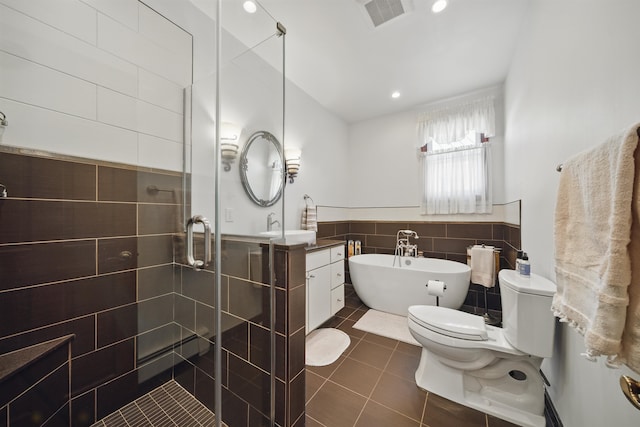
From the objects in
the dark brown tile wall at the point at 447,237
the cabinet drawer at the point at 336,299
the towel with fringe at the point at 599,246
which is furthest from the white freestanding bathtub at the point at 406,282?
the towel with fringe at the point at 599,246

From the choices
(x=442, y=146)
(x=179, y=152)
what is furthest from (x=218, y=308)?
(x=442, y=146)

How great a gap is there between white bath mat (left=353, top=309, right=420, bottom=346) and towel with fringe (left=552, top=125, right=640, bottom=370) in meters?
1.59

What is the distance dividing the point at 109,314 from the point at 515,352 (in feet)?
7.59

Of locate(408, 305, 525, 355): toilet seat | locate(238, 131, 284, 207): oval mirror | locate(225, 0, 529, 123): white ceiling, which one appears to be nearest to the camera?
locate(408, 305, 525, 355): toilet seat

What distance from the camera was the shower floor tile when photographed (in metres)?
1.22

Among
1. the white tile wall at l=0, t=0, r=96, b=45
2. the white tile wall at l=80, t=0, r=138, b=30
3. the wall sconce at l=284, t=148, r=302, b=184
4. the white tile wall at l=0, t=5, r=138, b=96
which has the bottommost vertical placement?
the wall sconce at l=284, t=148, r=302, b=184

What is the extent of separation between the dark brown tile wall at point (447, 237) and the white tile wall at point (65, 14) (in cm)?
238

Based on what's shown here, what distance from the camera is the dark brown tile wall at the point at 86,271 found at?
3.20ft

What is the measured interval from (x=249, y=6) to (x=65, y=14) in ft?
3.23

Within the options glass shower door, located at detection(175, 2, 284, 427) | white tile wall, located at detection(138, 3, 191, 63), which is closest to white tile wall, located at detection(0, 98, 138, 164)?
glass shower door, located at detection(175, 2, 284, 427)

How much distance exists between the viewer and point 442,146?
112 inches

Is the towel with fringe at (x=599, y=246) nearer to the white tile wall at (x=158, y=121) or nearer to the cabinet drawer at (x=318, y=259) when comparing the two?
the cabinet drawer at (x=318, y=259)

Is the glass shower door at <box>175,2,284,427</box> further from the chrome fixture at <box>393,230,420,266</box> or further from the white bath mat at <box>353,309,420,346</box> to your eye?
the chrome fixture at <box>393,230,420,266</box>

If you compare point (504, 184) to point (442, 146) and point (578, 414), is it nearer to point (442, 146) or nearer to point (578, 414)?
point (442, 146)
